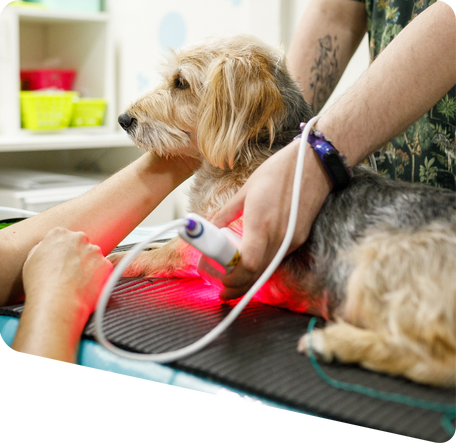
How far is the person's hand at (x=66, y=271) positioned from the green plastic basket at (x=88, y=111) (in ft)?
7.97

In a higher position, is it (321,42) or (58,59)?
(321,42)

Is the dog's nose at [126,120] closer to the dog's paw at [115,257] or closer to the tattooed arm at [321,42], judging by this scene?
the dog's paw at [115,257]

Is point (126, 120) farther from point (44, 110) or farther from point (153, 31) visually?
point (153, 31)

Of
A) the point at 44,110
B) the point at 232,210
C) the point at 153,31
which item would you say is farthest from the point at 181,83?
the point at 153,31

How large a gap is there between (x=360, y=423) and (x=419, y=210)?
0.42m

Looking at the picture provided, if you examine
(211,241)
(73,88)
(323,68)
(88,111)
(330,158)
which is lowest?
(88,111)

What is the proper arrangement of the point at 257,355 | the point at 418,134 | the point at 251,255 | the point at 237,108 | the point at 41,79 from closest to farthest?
1. the point at 257,355
2. the point at 251,255
3. the point at 237,108
4. the point at 418,134
5. the point at 41,79

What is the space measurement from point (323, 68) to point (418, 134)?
1.20ft

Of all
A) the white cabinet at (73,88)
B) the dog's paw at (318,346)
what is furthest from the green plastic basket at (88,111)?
the dog's paw at (318,346)

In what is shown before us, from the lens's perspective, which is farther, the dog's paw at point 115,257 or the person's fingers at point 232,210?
the dog's paw at point 115,257

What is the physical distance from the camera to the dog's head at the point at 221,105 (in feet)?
3.60

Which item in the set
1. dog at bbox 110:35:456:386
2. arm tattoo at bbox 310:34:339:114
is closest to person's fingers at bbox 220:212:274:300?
dog at bbox 110:35:456:386

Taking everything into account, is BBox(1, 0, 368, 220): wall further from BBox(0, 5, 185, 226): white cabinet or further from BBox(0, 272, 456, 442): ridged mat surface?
BBox(0, 272, 456, 442): ridged mat surface

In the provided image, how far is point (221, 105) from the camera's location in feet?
3.67
